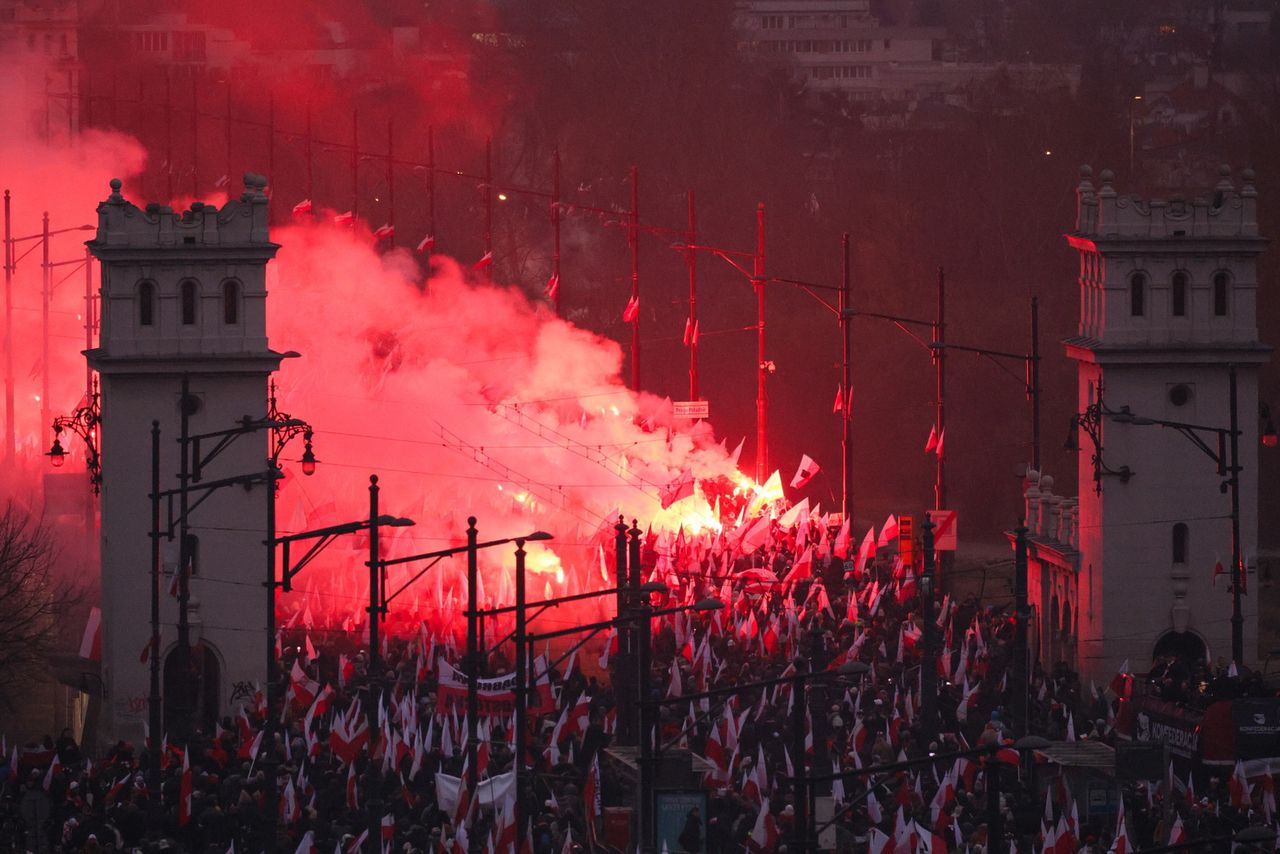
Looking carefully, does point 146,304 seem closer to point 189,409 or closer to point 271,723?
point 189,409

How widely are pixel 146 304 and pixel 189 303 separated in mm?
803

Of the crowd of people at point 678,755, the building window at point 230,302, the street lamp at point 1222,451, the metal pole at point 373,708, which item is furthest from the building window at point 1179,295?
the metal pole at point 373,708

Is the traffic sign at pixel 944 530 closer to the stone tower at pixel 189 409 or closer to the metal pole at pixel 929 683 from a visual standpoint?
the stone tower at pixel 189 409

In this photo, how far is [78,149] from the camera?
122 metres

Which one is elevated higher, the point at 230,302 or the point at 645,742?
the point at 230,302

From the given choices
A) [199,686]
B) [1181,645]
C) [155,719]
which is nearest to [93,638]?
[199,686]

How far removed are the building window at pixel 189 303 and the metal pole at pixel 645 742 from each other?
2067 centimetres

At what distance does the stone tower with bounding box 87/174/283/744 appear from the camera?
63.1m

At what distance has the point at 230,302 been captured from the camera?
6406cm

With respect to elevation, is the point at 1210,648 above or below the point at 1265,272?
below

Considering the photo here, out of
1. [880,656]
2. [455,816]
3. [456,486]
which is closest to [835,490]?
[456,486]

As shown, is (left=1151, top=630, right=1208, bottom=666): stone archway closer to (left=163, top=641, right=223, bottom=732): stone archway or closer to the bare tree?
(left=163, top=641, right=223, bottom=732): stone archway

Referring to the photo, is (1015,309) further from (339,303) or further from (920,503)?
(339,303)

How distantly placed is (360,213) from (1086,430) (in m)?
66.1
